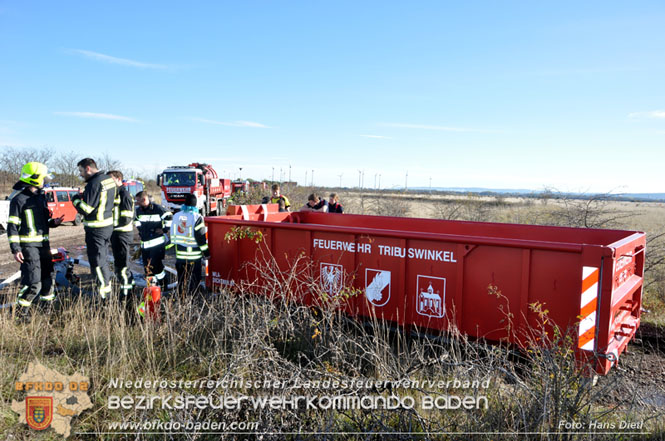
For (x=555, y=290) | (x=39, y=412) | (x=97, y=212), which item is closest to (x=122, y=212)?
(x=97, y=212)

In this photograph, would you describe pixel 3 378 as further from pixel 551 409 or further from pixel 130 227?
pixel 551 409

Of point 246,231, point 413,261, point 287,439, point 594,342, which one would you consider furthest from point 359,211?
point 287,439

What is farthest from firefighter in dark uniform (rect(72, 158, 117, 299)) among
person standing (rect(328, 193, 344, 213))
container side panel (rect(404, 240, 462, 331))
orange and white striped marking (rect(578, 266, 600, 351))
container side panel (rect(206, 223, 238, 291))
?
orange and white striped marking (rect(578, 266, 600, 351))

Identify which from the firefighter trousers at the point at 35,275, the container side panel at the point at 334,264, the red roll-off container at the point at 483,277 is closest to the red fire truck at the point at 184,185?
the firefighter trousers at the point at 35,275

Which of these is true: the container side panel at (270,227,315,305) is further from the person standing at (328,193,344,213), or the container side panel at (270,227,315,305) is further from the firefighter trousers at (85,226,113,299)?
the person standing at (328,193,344,213)

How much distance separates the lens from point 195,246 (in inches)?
253

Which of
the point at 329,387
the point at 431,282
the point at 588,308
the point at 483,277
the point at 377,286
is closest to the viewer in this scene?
the point at 329,387

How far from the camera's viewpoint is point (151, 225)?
7.01 m

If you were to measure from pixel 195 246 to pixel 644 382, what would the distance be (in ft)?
19.4

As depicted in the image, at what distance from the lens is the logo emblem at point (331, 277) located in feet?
17.6

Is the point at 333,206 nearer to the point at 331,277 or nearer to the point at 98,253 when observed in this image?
the point at 331,277

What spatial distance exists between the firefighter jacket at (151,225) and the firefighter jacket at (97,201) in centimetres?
99

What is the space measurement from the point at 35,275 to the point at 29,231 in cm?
61

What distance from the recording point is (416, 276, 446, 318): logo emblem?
184 inches
